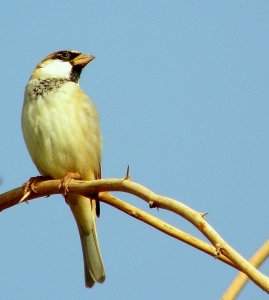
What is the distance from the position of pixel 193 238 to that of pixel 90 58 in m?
3.28

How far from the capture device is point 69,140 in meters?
4.70

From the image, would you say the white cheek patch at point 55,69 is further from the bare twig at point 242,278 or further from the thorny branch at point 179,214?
the bare twig at point 242,278

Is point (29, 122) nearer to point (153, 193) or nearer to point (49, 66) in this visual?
point (49, 66)

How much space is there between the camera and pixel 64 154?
470 cm

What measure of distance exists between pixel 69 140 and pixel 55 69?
841mm

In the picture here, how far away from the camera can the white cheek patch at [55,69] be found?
5.17 m

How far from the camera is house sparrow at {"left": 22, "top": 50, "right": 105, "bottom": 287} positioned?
4664mm

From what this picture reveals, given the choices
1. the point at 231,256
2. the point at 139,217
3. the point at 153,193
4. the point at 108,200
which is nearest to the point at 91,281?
the point at 108,200

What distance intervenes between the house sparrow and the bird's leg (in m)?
0.21

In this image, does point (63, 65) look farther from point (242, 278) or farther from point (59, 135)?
point (242, 278)

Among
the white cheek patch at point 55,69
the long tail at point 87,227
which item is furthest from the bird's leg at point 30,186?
the white cheek patch at point 55,69

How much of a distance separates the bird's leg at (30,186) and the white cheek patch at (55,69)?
0.91 m

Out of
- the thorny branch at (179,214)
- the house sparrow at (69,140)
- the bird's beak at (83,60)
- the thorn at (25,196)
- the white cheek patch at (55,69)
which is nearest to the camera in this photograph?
the thorny branch at (179,214)

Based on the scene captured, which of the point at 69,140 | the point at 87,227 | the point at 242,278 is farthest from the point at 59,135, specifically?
the point at 242,278
